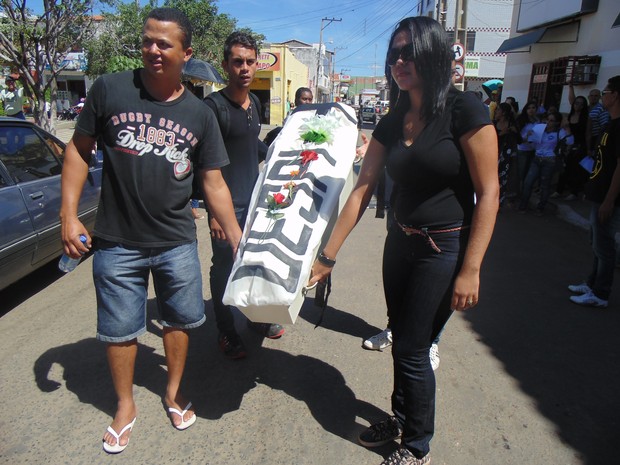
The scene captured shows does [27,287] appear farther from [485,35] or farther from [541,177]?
[485,35]

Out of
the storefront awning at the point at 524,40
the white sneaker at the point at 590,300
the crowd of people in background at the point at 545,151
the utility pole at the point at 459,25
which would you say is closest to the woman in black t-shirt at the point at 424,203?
the white sneaker at the point at 590,300

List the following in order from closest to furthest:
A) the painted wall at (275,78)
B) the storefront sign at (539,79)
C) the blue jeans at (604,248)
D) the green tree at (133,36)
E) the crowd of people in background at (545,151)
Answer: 1. the blue jeans at (604,248)
2. the crowd of people in background at (545,151)
3. the green tree at (133,36)
4. the storefront sign at (539,79)
5. the painted wall at (275,78)

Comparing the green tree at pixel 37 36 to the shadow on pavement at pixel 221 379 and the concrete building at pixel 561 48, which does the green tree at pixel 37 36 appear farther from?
the concrete building at pixel 561 48

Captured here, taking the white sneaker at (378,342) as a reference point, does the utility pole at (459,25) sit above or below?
above

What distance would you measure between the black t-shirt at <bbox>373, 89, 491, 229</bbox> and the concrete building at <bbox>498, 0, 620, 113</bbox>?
8347 mm

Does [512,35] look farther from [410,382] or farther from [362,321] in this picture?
[410,382]

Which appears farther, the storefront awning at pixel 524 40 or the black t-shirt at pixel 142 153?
the storefront awning at pixel 524 40

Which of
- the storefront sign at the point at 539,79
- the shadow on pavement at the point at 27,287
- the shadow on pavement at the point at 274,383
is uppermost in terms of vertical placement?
the storefront sign at the point at 539,79

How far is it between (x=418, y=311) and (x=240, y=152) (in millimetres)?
1596

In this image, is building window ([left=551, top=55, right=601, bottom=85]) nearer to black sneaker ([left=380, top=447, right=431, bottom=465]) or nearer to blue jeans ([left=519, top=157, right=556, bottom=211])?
blue jeans ([left=519, top=157, right=556, bottom=211])

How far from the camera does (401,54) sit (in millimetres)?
1952

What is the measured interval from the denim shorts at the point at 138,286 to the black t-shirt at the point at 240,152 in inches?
25.9

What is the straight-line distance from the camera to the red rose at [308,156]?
2438 mm

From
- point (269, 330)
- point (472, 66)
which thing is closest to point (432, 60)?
point (269, 330)
